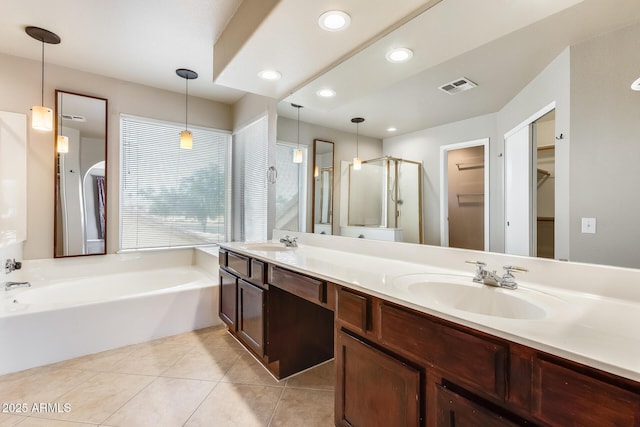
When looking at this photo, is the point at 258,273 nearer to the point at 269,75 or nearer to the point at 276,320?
the point at 276,320

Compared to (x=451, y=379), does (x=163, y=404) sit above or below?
below

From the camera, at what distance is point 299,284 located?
155cm

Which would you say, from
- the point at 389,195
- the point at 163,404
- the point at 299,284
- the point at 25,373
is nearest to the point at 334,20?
the point at 389,195

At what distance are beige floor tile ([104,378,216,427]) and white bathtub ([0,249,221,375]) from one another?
2.53ft

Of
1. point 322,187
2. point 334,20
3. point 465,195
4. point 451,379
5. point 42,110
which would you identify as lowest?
point 451,379

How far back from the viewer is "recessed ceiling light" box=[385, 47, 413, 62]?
165cm

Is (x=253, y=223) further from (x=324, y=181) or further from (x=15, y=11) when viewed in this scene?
(x=15, y=11)

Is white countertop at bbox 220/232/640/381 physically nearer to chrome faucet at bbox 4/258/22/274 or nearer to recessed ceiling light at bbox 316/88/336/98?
recessed ceiling light at bbox 316/88/336/98

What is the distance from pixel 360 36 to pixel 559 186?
1.31m

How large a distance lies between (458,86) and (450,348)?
1.30 m

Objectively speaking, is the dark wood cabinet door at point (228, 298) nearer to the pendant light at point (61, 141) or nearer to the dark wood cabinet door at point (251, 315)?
the dark wood cabinet door at point (251, 315)

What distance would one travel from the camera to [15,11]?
2010 millimetres

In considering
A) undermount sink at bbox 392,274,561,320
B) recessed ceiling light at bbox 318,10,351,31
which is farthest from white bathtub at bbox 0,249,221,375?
recessed ceiling light at bbox 318,10,351,31

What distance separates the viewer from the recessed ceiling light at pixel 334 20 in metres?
1.50
